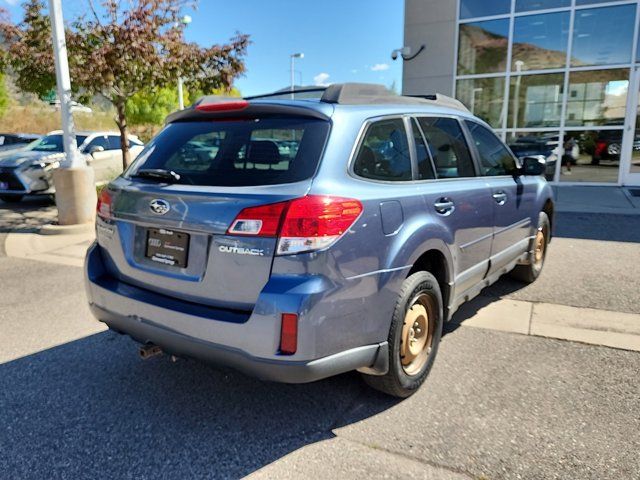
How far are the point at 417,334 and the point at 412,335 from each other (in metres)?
0.08

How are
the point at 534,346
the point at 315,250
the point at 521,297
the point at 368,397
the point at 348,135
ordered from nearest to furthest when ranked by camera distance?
the point at 315,250 → the point at 348,135 → the point at 368,397 → the point at 534,346 → the point at 521,297

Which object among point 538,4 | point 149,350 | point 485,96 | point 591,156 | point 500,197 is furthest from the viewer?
point 485,96

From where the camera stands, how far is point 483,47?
13.2m

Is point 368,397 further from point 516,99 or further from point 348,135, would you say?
point 516,99

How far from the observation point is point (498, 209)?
157 inches

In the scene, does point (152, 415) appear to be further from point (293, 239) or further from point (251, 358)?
point (293, 239)

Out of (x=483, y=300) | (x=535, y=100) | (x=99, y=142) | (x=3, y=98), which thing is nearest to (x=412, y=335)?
(x=483, y=300)

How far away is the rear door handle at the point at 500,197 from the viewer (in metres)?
3.93

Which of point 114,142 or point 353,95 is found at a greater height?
point 353,95

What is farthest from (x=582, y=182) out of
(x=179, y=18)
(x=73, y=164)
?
(x=73, y=164)

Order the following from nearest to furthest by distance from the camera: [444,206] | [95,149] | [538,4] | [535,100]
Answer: [444,206], [95,149], [538,4], [535,100]

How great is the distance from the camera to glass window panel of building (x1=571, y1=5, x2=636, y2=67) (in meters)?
11.7

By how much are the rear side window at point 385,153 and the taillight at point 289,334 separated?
0.84 m

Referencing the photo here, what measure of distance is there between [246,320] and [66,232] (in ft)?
20.9
